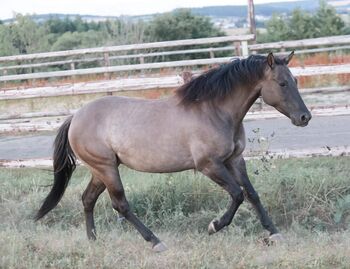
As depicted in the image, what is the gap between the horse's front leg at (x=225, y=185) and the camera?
6.16 metres

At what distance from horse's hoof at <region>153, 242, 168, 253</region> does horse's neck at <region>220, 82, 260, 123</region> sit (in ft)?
4.32

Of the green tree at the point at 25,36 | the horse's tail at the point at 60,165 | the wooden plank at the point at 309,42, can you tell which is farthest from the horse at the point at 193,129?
the green tree at the point at 25,36

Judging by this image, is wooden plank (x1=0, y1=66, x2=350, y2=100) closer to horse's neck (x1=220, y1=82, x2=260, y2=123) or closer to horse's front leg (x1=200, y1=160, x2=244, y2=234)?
horse's neck (x1=220, y1=82, x2=260, y2=123)

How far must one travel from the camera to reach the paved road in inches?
411

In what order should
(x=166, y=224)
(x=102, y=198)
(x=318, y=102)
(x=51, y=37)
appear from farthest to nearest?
(x=51, y=37) → (x=318, y=102) → (x=102, y=198) → (x=166, y=224)

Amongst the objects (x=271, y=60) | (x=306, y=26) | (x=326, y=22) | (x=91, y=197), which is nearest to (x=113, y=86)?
(x=91, y=197)

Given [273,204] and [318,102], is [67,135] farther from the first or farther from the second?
[318,102]

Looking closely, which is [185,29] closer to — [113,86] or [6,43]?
[6,43]

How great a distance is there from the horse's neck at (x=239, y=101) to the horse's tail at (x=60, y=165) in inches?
65.5

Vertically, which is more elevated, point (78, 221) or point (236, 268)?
point (236, 268)

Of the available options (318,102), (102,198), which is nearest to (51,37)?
(318,102)

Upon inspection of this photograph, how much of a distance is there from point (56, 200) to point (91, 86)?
9.31 ft

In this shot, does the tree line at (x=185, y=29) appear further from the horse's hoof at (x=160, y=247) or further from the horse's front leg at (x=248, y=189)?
the horse's hoof at (x=160, y=247)

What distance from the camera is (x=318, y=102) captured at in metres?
14.4
